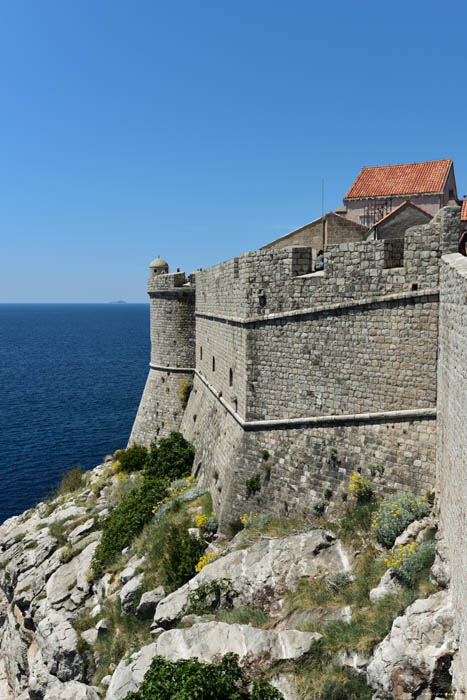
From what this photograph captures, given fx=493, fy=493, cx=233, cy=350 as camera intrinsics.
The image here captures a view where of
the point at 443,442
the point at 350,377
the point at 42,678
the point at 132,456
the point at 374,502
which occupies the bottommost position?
the point at 42,678

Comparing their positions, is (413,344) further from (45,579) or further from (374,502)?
(45,579)

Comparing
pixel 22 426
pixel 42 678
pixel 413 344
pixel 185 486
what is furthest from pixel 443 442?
pixel 22 426

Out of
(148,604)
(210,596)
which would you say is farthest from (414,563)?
(148,604)

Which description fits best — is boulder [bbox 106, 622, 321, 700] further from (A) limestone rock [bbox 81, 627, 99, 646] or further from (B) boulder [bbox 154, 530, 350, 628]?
(A) limestone rock [bbox 81, 627, 99, 646]

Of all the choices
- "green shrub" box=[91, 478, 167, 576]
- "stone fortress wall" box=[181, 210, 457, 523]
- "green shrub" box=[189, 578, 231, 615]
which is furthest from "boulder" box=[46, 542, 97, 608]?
"green shrub" box=[189, 578, 231, 615]

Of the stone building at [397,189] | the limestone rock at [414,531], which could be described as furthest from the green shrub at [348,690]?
the stone building at [397,189]

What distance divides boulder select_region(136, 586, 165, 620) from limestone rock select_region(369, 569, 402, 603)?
6.94m

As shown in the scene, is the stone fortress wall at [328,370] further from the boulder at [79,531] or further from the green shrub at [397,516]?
the boulder at [79,531]

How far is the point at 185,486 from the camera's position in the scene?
20656 millimetres

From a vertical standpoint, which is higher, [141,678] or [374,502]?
[374,502]

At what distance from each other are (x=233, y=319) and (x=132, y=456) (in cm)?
1248

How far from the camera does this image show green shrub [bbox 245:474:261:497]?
1506 centimetres

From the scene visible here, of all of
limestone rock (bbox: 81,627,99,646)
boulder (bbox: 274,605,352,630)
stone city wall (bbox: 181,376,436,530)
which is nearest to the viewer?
boulder (bbox: 274,605,352,630)

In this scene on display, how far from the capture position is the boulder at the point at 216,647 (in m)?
9.70
